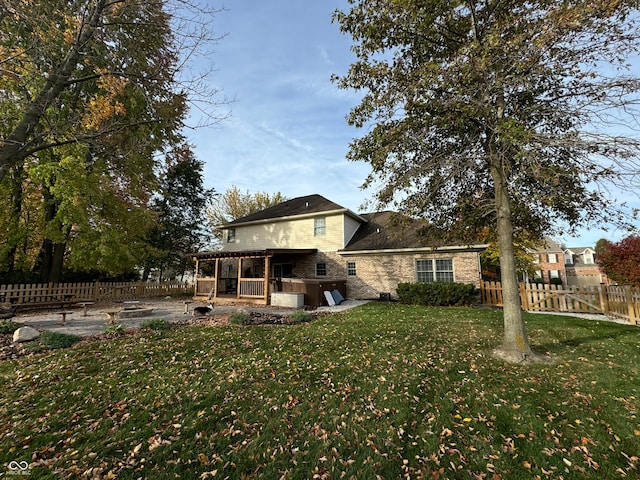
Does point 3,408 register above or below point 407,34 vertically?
below

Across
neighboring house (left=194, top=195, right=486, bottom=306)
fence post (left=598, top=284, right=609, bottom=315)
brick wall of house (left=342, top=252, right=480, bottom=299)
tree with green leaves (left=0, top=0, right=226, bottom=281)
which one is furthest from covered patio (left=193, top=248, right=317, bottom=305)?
fence post (left=598, top=284, right=609, bottom=315)

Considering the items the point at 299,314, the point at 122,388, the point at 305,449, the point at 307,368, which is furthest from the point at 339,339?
the point at 122,388

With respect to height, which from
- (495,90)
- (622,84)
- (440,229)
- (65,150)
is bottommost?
(440,229)

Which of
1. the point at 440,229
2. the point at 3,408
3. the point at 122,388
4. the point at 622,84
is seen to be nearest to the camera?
the point at 3,408

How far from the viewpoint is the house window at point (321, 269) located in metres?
18.1

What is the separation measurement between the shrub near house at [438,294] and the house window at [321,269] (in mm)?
5212

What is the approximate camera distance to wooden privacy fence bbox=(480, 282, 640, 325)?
9.46 metres

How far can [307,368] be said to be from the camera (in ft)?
17.4

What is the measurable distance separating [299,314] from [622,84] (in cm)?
960

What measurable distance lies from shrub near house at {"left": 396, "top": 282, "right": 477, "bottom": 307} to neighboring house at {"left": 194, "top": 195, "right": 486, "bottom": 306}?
1.11m

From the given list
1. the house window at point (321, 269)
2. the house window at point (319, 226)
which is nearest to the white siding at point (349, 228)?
the house window at point (319, 226)

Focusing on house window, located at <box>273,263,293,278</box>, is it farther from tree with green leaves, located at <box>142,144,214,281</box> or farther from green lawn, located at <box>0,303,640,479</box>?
tree with green leaves, located at <box>142,144,214,281</box>

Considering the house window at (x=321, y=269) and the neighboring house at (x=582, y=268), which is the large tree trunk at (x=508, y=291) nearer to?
the house window at (x=321, y=269)

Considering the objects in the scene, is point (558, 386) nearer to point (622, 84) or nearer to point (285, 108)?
point (622, 84)
